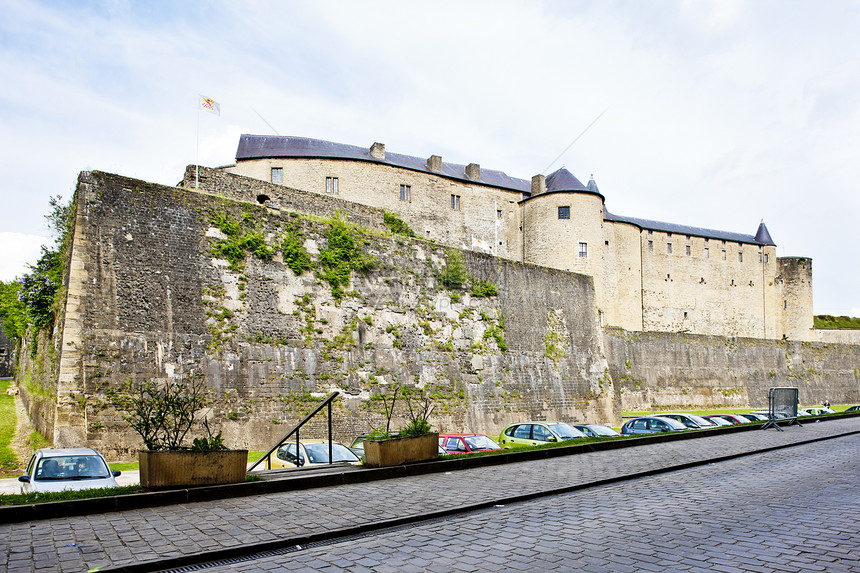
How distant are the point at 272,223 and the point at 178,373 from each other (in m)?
5.60

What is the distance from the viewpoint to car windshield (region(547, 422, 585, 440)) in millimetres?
16531

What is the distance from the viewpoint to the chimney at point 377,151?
41041 mm

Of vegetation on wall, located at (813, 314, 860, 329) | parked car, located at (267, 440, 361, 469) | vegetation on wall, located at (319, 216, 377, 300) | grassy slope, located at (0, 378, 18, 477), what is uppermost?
vegetation on wall, located at (813, 314, 860, 329)

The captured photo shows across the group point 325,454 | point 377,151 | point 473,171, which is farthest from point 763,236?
point 325,454

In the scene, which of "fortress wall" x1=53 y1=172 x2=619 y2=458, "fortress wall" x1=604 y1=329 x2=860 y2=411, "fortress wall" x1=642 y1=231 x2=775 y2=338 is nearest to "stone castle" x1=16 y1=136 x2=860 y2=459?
"fortress wall" x1=53 y1=172 x2=619 y2=458

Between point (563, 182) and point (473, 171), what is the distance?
662 cm

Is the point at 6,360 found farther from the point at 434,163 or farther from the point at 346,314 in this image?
the point at 346,314

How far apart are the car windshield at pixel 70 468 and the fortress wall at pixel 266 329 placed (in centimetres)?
455

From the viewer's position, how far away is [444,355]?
23125mm

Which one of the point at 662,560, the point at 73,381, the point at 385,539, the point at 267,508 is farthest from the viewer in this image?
the point at 73,381

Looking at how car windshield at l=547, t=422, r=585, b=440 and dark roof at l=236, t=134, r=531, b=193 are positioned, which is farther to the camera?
dark roof at l=236, t=134, r=531, b=193

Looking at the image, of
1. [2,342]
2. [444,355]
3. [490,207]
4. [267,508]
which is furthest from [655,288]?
[2,342]

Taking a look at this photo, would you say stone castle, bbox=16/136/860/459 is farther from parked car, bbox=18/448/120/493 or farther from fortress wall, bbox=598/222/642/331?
fortress wall, bbox=598/222/642/331

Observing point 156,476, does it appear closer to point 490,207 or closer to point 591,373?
point 591,373
